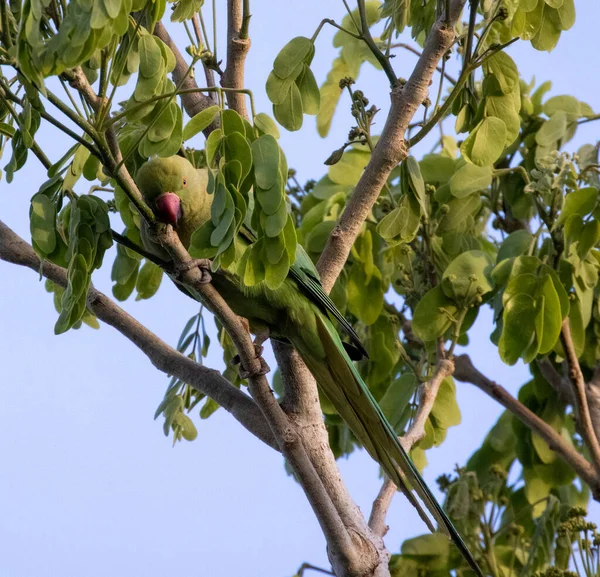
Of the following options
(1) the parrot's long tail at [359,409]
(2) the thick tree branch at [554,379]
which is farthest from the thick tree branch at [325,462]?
(2) the thick tree branch at [554,379]

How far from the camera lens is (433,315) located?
118 inches

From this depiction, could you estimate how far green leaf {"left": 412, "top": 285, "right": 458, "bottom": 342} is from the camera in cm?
296

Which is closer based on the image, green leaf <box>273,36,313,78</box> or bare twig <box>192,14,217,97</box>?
green leaf <box>273,36,313,78</box>

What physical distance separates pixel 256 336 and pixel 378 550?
968 millimetres

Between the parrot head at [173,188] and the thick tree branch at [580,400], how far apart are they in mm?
1438

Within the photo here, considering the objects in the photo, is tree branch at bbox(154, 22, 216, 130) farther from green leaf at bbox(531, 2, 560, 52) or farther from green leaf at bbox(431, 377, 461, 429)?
green leaf at bbox(431, 377, 461, 429)

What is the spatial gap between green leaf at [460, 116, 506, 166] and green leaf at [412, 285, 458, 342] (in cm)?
62

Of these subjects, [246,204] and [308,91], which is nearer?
[246,204]

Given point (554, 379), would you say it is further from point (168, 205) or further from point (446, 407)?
point (168, 205)

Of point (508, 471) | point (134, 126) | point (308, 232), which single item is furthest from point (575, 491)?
point (134, 126)

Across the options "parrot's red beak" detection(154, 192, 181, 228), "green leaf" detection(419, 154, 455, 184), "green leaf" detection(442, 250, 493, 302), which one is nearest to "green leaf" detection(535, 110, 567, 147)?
"green leaf" detection(419, 154, 455, 184)

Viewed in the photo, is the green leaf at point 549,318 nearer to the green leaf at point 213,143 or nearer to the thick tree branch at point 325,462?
the thick tree branch at point 325,462

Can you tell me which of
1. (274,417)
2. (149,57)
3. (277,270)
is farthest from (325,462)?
(149,57)

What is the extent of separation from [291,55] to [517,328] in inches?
46.9
